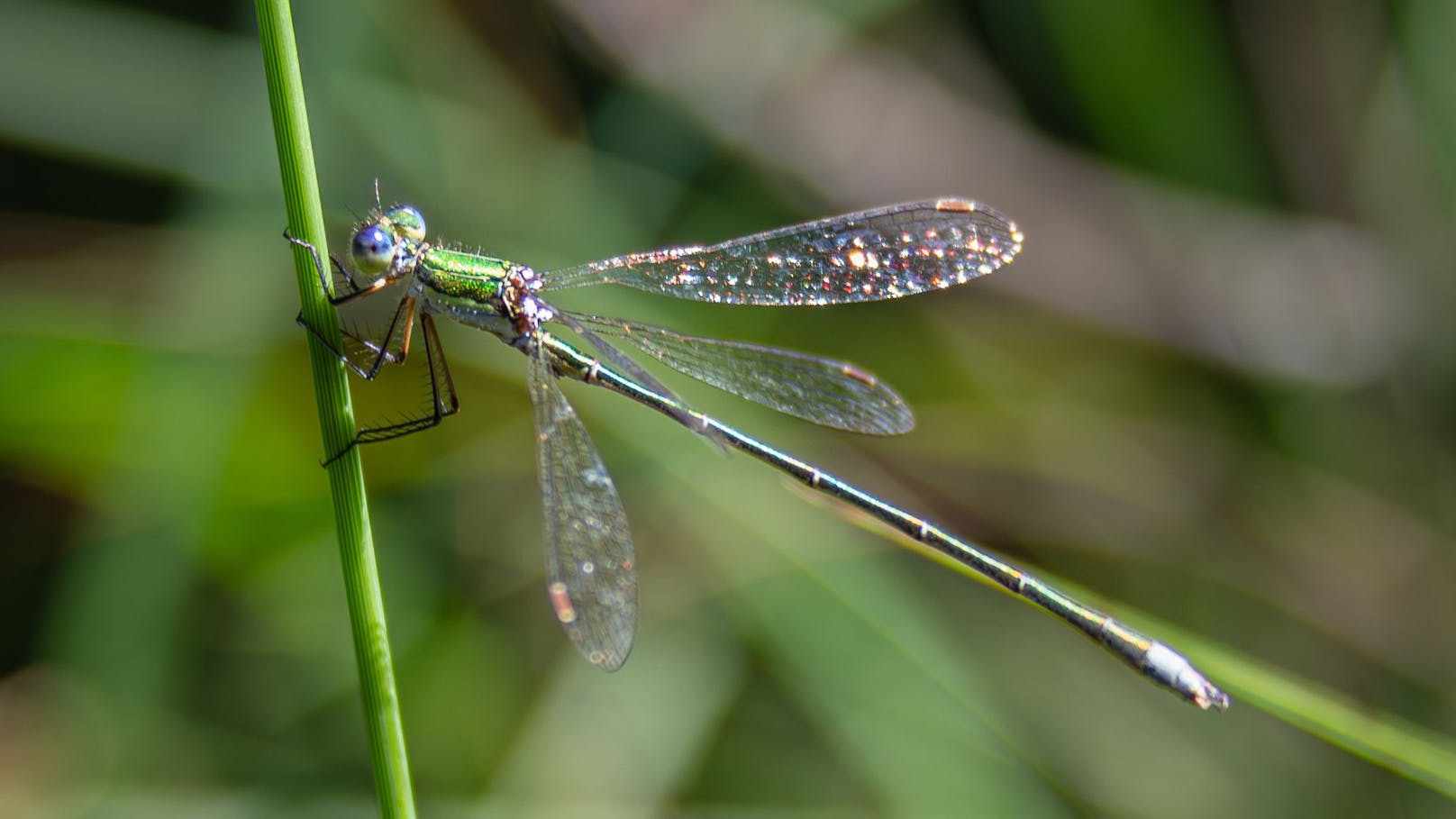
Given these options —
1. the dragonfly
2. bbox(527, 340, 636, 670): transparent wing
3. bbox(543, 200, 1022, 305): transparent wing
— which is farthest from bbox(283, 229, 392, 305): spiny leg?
bbox(543, 200, 1022, 305): transparent wing

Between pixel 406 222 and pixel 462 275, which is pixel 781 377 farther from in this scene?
pixel 406 222

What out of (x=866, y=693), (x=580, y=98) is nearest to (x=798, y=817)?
(x=866, y=693)

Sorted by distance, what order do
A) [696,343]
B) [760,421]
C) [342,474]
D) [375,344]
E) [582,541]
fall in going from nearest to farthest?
[342,474]
[375,344]
[582,541]
[696,343]
[760,421]

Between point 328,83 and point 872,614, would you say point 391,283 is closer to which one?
point 328,83

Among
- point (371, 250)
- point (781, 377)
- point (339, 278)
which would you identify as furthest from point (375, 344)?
point (781, 377)

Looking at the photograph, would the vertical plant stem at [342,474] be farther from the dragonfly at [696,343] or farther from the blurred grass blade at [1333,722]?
the blurred grass blade at [1333,722]

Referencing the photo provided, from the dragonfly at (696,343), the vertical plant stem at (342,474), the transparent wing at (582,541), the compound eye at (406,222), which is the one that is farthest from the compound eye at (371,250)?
the vertical plant stem at (342,474)
